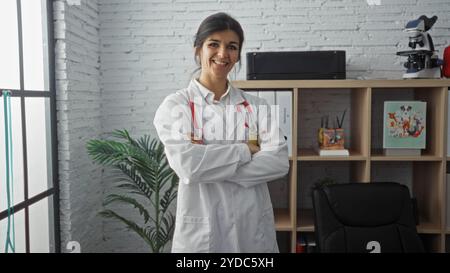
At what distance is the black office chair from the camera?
176 cm

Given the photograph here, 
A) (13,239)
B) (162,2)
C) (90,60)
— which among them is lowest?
(13,239)

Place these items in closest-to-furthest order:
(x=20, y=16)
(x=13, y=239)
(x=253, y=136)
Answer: (x=253, y=136)
(x=13, y=239)
(x=20, y=16)

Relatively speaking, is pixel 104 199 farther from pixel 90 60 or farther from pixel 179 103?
pixel 179 103

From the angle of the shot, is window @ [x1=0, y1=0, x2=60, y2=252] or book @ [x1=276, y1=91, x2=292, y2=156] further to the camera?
book @ [x1=276, y1=91, x2=292, y2=156]

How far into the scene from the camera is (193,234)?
166 centimetres

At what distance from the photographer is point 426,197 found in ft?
9.31

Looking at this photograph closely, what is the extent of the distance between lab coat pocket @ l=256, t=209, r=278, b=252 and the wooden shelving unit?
93 cm

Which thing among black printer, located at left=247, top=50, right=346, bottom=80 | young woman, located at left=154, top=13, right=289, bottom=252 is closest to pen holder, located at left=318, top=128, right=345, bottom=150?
black printer, located at left=247, top=50, right=346, bottom=80

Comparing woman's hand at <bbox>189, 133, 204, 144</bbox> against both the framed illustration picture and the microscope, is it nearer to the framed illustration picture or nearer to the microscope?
the framed illustration picture

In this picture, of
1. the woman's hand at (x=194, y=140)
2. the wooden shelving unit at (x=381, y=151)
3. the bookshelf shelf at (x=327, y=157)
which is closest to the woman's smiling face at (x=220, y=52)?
the woman's hand at (x=194, y=140)

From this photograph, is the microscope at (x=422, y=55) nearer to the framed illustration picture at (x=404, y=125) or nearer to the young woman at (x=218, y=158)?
the framed illustration picture at (x=404, y=125)

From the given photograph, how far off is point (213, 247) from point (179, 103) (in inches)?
22.4

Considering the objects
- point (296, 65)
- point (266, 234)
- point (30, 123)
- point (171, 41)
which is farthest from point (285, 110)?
point (30, 123)

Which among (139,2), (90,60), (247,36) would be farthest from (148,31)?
(247,36)
